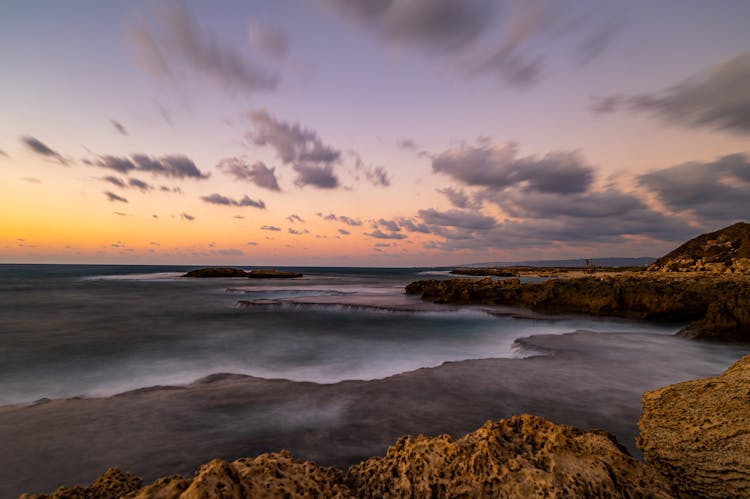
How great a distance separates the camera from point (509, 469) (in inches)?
98.2

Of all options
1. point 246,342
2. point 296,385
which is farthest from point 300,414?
point 246,342

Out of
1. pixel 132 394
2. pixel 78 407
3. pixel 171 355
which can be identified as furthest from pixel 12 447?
pixel 171 355

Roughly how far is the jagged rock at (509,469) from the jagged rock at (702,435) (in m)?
0.56

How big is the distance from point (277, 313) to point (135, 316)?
781cm

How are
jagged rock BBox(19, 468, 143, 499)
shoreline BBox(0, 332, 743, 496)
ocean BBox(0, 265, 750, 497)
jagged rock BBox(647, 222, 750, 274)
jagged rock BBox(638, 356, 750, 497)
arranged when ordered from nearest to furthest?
jagged rock BBox(19, 468, 143, 499) → jagged rock BBox(638, 356, 750, 497) → shoreline BBox(0, 332, 743, 496) → ocean BBox(0, 265, 750, 497) → jagged rock BBox(647, 222, 750, 274)

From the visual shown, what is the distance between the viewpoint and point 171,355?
10.3m

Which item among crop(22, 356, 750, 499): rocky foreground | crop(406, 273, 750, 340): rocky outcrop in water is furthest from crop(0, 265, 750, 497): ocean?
crop(22, 356, 750, 499): rocky foreground

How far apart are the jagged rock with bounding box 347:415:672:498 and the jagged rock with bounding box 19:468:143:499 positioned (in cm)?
170

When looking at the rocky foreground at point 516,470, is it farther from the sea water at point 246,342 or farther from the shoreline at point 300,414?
the sea water at point 246,342

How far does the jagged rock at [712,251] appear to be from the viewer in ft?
Answer: 83.1

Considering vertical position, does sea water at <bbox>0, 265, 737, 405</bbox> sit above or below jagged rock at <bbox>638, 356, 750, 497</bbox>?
below

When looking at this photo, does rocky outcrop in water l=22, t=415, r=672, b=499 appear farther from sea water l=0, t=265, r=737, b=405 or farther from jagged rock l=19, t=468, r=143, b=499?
sea water l=0, t=265, r=737, b=405

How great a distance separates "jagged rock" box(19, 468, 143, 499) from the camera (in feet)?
7.28

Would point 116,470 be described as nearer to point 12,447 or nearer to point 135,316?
point 12,447
